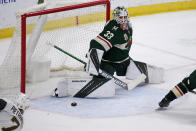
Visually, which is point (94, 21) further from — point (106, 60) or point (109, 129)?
point (109, 129)

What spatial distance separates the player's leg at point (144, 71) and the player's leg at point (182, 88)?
2.10ft

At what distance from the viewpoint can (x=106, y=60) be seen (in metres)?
3.95

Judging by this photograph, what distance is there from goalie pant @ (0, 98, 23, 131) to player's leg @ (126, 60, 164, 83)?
5.67ft

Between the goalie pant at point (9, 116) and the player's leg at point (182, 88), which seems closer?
the goalie pant at point (9, 116)

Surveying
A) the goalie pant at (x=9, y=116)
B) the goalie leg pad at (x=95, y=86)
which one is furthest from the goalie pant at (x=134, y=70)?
the goalie pant at (x=9, y=116)

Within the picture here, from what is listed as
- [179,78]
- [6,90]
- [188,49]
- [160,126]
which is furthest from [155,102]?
[188,49]

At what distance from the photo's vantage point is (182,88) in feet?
10.9

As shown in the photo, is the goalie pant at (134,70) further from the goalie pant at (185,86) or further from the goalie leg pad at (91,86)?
the goalie pant at (185,86)

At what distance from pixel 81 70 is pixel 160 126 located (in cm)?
131

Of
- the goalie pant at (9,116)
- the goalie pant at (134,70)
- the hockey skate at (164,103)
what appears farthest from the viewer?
the goalie pant at (134,70)

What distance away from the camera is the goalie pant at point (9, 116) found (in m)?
2.37

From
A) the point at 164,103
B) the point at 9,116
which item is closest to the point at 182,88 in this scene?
the point at 164,103

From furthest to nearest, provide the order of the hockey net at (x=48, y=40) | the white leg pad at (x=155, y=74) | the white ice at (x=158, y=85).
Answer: the white leg pad at (x=155, y=74)
the hockey net at (x=48, y=40)
the white ice at (x=158, y=85)

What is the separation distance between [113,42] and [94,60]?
0.78 ft
